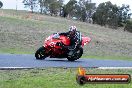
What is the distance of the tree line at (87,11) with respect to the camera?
11188cm

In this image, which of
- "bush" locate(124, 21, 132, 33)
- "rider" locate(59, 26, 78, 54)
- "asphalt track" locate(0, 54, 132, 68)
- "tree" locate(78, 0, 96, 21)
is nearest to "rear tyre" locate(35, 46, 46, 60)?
"asphalt track" locate(0, 54, 132, 68)

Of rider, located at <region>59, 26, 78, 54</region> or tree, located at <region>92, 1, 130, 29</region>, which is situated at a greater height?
rider, located at <region>59, 26, 78, 54</region>

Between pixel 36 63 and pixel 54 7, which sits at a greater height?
pixel 36 63

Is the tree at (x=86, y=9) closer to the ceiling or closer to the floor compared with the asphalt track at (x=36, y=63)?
closer to the floor

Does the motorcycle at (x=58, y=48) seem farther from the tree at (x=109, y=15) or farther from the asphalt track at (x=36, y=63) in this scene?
the tree at (x=109, y=15)

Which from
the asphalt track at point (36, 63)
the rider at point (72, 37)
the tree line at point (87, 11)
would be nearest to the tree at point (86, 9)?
the tree line at point (87, 11)

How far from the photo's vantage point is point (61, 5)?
117938 millimetres

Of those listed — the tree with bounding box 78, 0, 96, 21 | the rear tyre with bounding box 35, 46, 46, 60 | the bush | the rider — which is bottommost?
the bush

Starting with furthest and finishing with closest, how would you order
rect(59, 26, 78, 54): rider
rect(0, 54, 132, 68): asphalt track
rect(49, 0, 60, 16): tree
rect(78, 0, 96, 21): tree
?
rect(78, 0, 96, 21): tree
rect(49, 0, 60, 16): tree
rect(59, 26, 78, 54): rider
rect(0, 54, 132, 68): asphalt track

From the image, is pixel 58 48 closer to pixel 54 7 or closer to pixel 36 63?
pixel 36 63

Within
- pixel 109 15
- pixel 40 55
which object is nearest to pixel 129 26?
pixel 109 15

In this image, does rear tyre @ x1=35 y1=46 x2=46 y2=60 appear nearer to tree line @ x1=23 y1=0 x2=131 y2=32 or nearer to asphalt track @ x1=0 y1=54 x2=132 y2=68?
asphalt track @ x1=0 y1=54 x2=132 y2=68

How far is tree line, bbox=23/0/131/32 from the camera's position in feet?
367

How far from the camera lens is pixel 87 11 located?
388 feet
